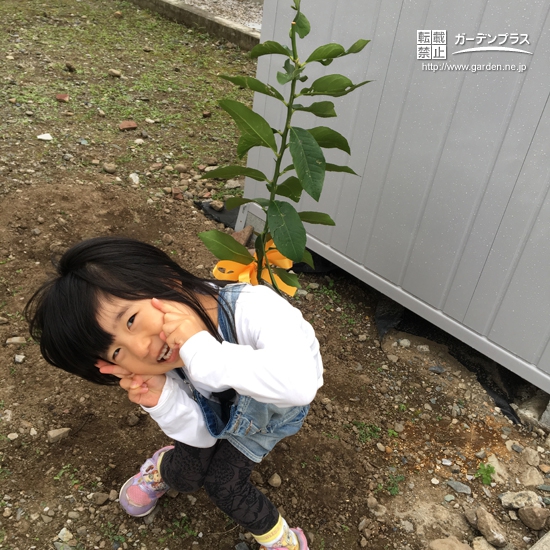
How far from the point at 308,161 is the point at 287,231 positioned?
0.63 feet

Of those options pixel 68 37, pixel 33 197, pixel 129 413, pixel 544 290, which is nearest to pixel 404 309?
pixel 544 290

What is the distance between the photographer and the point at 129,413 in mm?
1837

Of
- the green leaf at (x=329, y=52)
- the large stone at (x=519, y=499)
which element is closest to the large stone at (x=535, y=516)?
the large stone at (x=519, y=499)

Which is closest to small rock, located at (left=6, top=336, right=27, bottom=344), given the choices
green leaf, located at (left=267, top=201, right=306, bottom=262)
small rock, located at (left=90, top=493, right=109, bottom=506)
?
small rock, located at (left=90, top=493, right=109, bottom=506)

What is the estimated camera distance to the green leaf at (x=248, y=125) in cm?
127

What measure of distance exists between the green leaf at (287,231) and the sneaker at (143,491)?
2.43ft

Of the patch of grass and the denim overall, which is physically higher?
the denim overall

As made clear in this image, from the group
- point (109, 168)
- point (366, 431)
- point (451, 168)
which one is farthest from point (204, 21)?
point (366, 431)

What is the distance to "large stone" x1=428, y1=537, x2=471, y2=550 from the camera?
1.55m

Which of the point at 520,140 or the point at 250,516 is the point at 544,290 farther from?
the point at 250,516

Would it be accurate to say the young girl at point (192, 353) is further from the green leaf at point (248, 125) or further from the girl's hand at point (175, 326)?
the green leaf at point (248, 125)

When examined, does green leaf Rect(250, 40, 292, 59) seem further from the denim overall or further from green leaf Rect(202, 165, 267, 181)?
the denim overall

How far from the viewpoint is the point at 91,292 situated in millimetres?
1132

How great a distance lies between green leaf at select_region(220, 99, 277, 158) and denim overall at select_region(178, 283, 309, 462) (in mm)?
347
